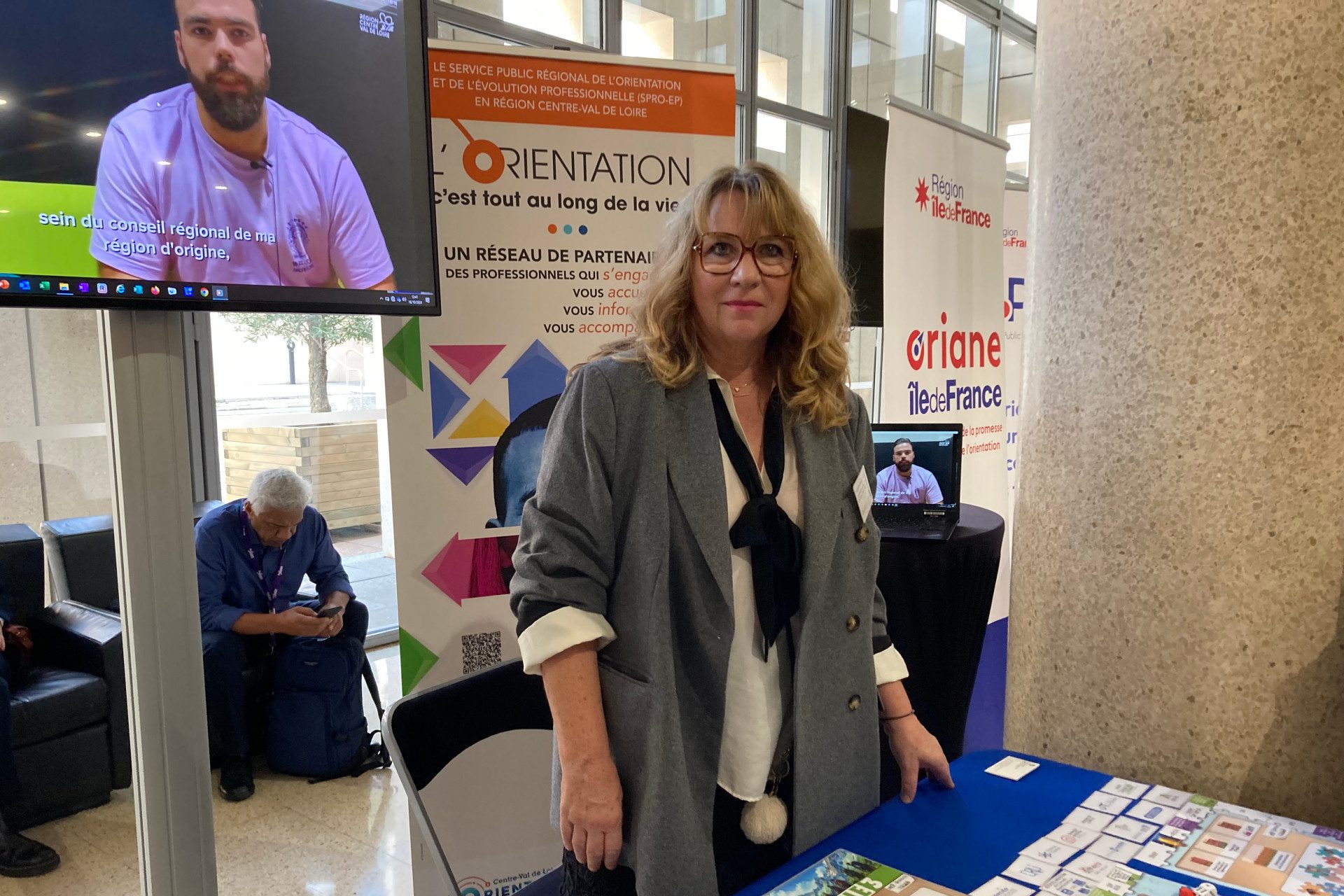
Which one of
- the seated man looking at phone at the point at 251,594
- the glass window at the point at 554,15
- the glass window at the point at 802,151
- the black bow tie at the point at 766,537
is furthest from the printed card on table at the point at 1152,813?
the glass window at the point at 802,151

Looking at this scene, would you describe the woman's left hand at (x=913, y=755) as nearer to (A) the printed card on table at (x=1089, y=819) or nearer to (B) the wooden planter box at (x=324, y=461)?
(A) the printed card on table at (x=1089, y=819)

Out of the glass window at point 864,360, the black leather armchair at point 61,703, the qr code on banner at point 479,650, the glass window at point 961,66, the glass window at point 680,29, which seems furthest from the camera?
the glass window at point 961,66

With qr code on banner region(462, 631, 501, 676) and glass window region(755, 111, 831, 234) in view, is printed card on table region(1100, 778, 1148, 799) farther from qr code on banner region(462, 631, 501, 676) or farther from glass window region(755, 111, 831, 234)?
glass window region(755, 111, 831, 234)

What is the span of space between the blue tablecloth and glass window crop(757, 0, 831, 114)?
471 centimetres

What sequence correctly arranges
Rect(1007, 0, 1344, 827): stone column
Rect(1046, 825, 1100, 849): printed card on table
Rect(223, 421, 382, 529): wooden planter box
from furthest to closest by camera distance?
Rect(223, 421, 382, 529): wooden planter box
Rect(1007, 0, 1344, 827): stone column
Rect(1046, 825, 1100, 849): printed card on table

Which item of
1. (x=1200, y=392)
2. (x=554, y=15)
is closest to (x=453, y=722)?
(x=1200, y=392)

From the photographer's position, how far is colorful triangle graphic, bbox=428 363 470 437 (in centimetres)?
216

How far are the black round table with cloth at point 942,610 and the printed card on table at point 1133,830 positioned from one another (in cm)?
101

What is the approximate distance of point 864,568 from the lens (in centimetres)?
135

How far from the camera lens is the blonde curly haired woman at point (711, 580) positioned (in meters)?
1.16

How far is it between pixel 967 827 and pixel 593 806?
467 mm

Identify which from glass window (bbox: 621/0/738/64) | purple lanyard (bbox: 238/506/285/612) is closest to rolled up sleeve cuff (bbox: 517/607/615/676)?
purple lanyard (bbox: 238/506/285/612)

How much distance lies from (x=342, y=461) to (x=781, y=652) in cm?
388

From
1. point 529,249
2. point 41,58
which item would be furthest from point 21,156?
point 529,249
